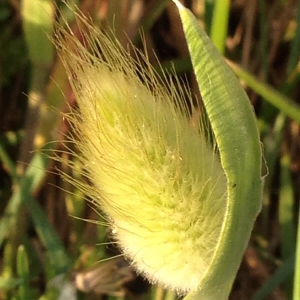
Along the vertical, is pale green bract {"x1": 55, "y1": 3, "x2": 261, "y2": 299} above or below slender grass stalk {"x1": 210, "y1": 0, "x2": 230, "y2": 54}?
below

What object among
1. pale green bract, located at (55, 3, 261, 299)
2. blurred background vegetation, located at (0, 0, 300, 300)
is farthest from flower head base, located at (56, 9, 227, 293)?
blurred background vegetation, located at (0, 0, 300, 300)

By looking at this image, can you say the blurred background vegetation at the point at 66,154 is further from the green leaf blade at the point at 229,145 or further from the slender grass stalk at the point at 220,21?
the green leaf blade at the point at 229,145

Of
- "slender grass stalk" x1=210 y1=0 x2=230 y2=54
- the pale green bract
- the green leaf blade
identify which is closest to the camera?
the green leaf blade

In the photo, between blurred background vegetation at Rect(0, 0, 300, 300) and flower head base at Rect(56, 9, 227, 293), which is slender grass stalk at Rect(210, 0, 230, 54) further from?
flower head base at Rect(56, 9, 227, 293)

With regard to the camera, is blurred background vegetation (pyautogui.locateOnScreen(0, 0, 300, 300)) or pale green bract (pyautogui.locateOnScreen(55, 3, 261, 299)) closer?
pale green bract (pyautogui.locateOnScreen(55, 3, 261, 299))

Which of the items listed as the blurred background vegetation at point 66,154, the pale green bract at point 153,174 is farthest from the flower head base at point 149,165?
the blurred background vegetation at point 66,154

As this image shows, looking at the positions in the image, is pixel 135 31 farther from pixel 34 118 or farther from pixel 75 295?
pixel 75 295

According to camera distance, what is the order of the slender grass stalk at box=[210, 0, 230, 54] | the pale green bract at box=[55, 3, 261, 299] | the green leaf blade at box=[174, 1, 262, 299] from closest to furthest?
the green leaf blade at box=[174, 1, 262, 299] < the pale green bract at box=[55, 3, 261, 299] < the slender grass stalk at box=[210, 0, 230, 54]

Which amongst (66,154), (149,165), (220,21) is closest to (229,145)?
(149,165)

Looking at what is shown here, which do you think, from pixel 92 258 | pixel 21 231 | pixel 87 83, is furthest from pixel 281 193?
pixel 87 83
